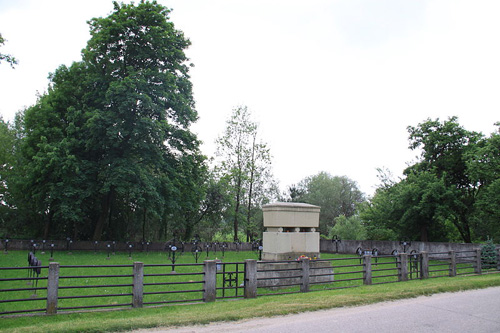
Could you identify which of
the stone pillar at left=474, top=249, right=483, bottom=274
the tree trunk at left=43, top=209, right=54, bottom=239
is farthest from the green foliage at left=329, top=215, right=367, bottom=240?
the tree trunk at left=43, top=209, right=54, bottom=239

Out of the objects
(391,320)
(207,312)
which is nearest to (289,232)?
(207,312)

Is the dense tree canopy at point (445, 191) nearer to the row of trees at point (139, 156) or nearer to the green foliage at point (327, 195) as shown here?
the row of trees at point (139, 156)

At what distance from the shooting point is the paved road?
698 centimetres

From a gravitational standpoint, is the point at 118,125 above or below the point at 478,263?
above

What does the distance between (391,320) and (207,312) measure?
3921mm

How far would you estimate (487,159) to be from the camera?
23891 millimetres

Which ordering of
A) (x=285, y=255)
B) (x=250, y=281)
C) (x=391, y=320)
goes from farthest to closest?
1. (x=285, y=255)
2. (x=250, y=281)
3. (x=391, y=320)

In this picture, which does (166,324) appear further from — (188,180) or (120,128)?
(188,180)

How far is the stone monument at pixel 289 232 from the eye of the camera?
13.5m

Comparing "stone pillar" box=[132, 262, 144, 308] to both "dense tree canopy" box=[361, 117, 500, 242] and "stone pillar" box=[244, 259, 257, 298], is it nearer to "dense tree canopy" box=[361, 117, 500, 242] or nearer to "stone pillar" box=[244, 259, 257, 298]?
"stone pillar" box=[244, 259, 257, 298]

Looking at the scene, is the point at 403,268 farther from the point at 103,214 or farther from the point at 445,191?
the point at 103,214

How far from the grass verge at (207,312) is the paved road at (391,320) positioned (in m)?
0.31

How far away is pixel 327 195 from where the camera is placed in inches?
2335

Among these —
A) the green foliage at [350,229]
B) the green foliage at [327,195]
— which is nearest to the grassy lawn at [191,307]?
the green foliage at [350,229]
